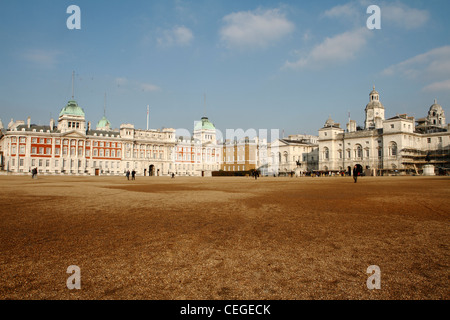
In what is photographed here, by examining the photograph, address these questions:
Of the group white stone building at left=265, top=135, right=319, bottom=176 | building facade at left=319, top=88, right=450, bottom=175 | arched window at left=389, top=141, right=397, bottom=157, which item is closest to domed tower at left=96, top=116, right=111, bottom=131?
white stone building at left=265, top=135, right=319, bottom=176

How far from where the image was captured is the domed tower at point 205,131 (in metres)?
108

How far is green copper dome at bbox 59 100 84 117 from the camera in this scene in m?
85.7

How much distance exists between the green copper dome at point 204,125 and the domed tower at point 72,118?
38.1 meters

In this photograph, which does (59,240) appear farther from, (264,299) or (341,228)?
(341,228)

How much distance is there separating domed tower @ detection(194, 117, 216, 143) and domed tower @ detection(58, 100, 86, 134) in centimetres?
3688

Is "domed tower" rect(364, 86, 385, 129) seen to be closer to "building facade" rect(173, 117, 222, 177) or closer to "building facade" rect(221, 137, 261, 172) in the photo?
"building facade" rect(221, 137, 261, 172)

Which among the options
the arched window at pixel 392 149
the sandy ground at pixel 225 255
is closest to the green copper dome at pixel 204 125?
the arched window at pixel 392 149

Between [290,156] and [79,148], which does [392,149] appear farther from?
[79,148]

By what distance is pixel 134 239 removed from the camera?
7.18 m

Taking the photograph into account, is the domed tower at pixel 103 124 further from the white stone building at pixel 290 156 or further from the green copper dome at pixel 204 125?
the white stone building at pixel 290 156

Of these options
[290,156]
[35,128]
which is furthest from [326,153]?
[35,128]

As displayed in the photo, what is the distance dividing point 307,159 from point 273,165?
11.3 metres

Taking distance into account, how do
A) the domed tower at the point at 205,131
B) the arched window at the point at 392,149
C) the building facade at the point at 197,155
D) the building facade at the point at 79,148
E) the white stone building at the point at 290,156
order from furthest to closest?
the domed tower at the point at 205,131 < the building facade at the point at 197,155 < the white stone building at the point at 290,156 < the building facade at the point at 79,148 < the arched window at the point at 392,149
